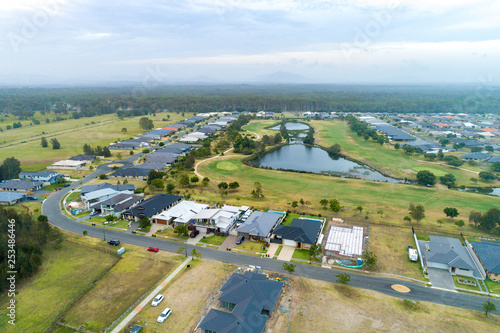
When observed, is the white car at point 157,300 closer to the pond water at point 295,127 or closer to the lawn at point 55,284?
the lawn at point 55,284

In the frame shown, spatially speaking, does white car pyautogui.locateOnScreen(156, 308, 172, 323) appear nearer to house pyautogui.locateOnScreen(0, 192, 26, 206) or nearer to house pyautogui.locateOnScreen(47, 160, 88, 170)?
house pyautogui.locateOnScreen(0, 192, 26, 206)

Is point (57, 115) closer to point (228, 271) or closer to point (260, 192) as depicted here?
point (260, 192)

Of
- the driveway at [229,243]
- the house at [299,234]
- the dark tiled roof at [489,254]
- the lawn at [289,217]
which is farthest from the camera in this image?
the lawn at [289,217]

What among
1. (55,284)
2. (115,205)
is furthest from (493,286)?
(115,205)

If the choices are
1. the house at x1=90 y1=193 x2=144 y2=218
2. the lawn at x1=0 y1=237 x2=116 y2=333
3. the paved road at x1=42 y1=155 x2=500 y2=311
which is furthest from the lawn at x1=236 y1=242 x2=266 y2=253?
the house at x1=90 y1=193 x2=144 y2=218

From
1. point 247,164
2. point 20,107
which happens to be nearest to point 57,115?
point 20,107

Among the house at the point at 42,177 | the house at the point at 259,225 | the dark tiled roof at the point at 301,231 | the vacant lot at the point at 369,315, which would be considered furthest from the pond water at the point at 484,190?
the house at the point at 42,177
